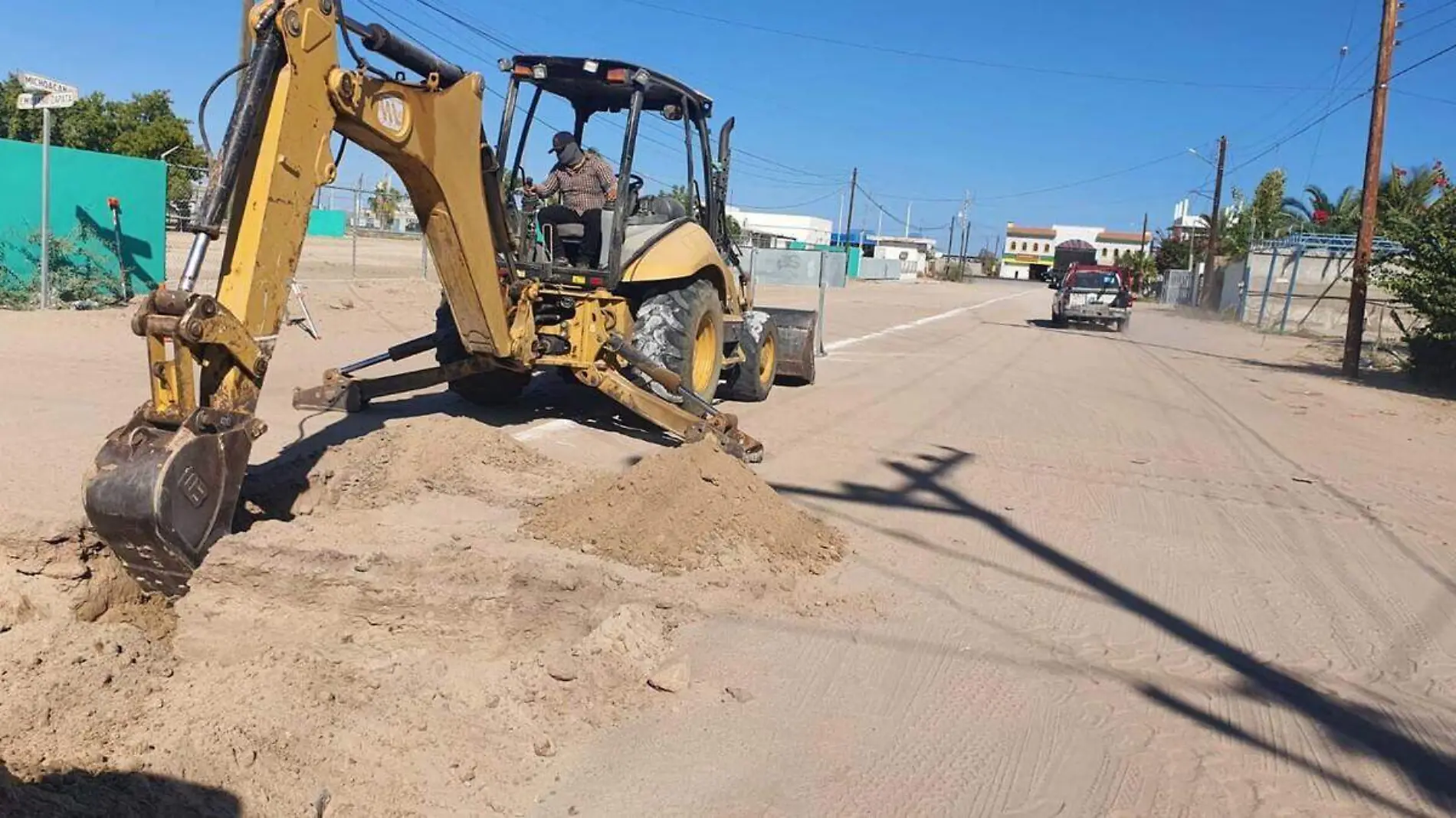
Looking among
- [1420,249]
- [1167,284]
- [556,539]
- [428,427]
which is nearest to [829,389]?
[428,427]

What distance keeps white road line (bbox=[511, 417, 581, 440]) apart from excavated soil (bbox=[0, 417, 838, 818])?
7.81 ft

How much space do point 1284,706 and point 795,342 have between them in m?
8.55

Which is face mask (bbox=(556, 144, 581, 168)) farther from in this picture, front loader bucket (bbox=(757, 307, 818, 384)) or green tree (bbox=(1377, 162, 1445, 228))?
green tree (bbox=(1377, 162, 1445, 228))

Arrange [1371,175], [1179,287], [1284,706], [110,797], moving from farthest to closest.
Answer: [1179,287], [1371,175], [1284,706], [110,797]

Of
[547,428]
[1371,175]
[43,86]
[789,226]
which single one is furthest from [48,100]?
[789,226]

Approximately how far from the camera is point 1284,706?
412cm

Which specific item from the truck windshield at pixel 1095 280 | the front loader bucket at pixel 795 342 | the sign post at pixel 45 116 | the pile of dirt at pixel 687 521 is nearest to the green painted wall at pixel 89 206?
the sign post at pixel 45 116

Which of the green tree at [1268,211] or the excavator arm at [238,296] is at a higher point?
the green tree at [1268,211]

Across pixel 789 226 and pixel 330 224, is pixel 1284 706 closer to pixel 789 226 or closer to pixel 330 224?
pixel 330 224

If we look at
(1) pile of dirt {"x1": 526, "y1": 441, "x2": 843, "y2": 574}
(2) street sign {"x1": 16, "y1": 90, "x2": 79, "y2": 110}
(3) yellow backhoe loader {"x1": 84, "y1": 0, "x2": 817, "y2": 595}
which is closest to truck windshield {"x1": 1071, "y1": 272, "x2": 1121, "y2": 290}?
(3) yellow backhoe loader {"x1": 84, "y1": 0, "x2": 817, "y2": 595}

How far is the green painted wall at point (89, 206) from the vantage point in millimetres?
14234

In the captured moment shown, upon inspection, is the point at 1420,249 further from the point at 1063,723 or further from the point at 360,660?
the point at 360,660

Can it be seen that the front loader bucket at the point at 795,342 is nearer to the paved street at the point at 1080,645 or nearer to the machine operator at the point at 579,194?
the paved street at the point at 1080,645

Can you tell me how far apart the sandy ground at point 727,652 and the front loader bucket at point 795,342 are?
4.48 m
